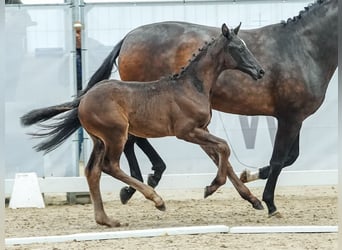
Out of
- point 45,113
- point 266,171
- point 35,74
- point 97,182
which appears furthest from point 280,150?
point 35,74

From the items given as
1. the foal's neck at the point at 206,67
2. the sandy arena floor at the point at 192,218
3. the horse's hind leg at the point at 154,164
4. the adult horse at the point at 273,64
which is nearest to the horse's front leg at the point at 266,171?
the adult horse at the point at 273,64

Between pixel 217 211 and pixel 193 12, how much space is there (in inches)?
99.4

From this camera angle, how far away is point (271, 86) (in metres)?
6.62

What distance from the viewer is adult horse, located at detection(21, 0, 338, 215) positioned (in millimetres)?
6590

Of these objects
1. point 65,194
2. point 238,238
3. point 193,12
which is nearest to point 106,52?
point 193,12

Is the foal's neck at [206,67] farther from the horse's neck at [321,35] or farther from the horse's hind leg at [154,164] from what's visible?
the horse's hind leg at [154,164]

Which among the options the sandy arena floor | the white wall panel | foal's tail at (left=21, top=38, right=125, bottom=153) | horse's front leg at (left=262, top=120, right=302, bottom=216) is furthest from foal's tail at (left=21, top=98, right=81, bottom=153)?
the white wall panel

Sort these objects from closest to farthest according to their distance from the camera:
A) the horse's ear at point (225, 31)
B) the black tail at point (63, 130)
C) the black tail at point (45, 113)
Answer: the horse's ear at point (225, 31) → the black tail at point (45, 113) → the black tail at point (63, 130)

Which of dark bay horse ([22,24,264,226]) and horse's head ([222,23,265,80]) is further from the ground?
horse's head ([222,23,265,80])

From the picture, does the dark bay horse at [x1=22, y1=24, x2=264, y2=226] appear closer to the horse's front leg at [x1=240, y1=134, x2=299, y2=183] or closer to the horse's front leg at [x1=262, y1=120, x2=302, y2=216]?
the horse's front leg at [x1=262, y1=120, x2=302, y2=216]

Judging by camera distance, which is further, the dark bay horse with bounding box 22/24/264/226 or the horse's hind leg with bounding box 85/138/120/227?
the horse's hind leg with bounding box 85/138/120/227

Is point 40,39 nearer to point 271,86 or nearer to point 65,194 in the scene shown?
point 65,194

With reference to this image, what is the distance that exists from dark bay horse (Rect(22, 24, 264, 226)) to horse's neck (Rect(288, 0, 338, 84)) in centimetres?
96

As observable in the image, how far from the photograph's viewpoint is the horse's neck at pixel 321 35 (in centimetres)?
669
